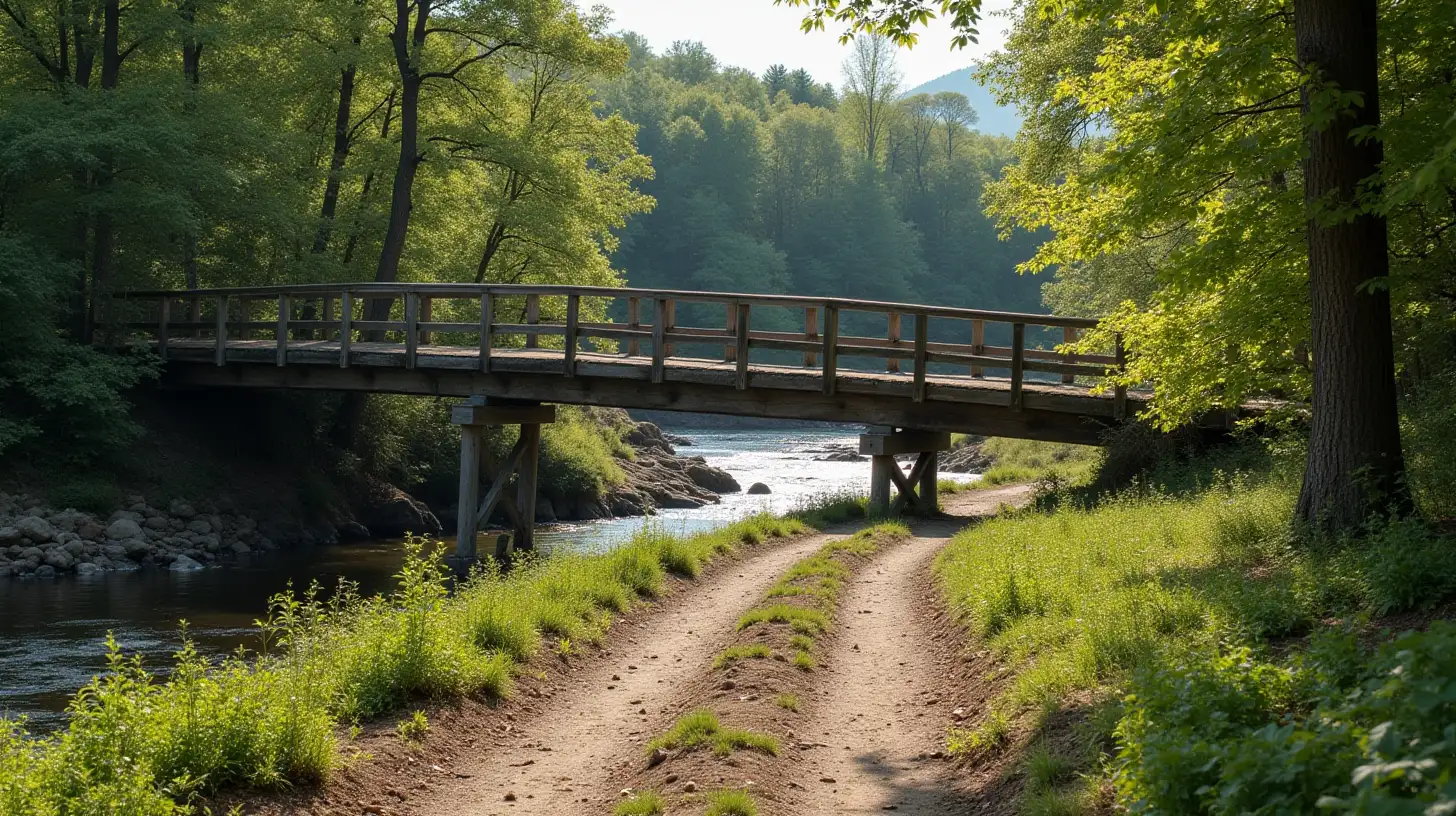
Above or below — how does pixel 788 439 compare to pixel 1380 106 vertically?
below

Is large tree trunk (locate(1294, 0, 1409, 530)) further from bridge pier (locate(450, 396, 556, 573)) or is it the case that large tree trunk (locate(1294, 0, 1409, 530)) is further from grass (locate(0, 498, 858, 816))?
bridge pier (locate(450, 396, 556, 573))

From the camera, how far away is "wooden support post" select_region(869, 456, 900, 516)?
20.0 meters

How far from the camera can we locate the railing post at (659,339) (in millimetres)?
19359

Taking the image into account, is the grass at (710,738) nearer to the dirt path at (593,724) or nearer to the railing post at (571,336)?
the dirt path at (593,724)

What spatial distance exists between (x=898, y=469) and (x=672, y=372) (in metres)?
3.88

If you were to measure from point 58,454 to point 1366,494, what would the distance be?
22395 mm

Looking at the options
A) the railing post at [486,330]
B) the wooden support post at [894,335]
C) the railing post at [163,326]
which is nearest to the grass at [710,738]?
the wooden support post at [894,335]

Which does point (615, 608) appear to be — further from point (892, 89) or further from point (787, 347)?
point (892, 89)

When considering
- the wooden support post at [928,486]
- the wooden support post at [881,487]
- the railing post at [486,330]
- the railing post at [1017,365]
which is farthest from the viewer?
the railing post at [486,330]

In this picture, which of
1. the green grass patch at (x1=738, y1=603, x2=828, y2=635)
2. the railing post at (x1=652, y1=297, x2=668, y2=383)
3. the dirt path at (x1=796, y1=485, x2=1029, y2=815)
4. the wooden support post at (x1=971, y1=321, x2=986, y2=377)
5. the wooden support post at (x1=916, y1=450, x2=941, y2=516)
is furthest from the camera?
the wooden support post at (x1=916, y1=450, x2=941, y2=516)

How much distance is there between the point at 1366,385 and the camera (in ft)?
31.1

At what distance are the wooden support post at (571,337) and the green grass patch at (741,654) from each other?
436 inches

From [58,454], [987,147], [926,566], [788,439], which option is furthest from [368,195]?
[987,147]

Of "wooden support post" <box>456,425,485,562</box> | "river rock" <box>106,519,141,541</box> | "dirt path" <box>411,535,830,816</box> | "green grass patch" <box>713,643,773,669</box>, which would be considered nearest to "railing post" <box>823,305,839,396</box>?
"dirt path" <box>411,535,830,816</box>
